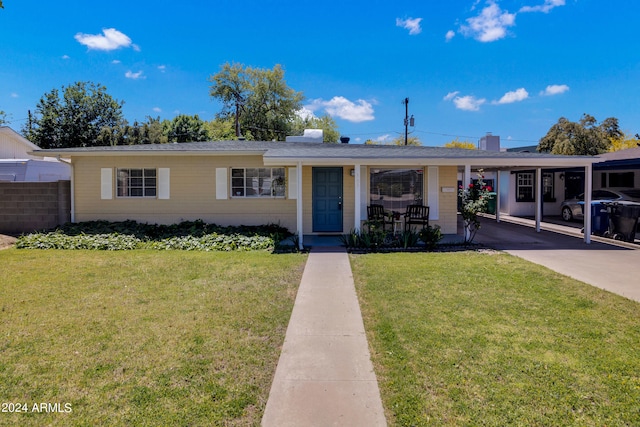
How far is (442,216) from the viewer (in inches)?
431

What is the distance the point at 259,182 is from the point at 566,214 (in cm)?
1238

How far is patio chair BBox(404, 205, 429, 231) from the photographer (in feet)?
33.4

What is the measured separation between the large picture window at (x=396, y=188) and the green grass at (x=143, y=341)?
483 centimetres

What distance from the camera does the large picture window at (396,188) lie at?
424 inches

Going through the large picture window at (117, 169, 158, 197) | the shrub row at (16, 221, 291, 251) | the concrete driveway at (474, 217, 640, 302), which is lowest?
the concrete driveway at (474, 217, 640, 302)

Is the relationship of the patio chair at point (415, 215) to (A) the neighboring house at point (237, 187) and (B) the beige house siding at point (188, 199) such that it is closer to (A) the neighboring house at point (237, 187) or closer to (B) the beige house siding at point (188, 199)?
(A) the neighboring house at point (237, 187)

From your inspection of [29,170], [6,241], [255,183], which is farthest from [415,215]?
[29,170]

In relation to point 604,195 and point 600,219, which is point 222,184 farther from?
point 604,195

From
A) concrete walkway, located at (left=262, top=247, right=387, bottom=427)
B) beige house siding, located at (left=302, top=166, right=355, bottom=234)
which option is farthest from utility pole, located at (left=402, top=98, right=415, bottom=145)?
concrete walkway, located at (left=262, top=247, right=387, bottom=427)

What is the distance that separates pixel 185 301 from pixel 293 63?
31.6m

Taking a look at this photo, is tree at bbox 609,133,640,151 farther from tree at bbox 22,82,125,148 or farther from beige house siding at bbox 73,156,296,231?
tree at bbox 22,82,125,148

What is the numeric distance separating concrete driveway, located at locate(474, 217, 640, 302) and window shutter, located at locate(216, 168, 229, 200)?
7.36m

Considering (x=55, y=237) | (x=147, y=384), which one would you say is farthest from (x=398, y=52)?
(x=147, y=384)

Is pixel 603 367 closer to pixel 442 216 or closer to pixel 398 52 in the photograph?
pixel 442 216
